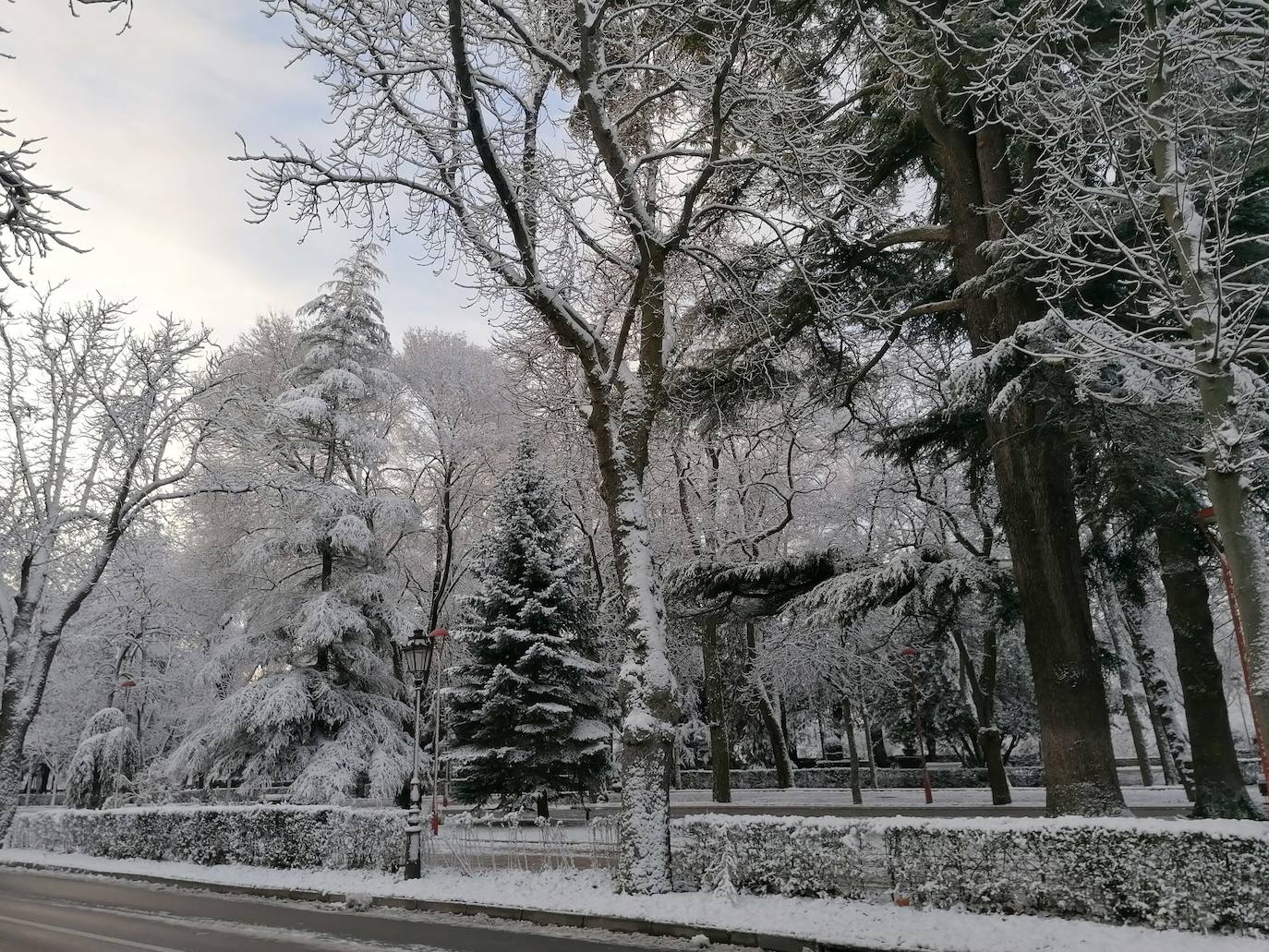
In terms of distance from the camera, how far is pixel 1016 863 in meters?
7.45

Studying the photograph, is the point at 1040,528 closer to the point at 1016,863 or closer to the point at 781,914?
the point at 1016,863

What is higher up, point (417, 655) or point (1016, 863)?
point (417, 655)

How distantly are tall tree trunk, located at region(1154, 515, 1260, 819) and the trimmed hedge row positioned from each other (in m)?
18.4

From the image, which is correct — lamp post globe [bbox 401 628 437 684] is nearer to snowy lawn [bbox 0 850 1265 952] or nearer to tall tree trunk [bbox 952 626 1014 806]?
snowy lawn [bbox 0 850 1265 952]

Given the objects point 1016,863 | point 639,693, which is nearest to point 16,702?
point 639,693

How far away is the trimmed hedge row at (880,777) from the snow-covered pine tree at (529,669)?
43.9ft

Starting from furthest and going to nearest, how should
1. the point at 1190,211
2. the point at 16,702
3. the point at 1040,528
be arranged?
the point at 16,702 < the point at 1040,528 < the point at 1190,211

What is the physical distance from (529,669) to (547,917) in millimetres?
9932

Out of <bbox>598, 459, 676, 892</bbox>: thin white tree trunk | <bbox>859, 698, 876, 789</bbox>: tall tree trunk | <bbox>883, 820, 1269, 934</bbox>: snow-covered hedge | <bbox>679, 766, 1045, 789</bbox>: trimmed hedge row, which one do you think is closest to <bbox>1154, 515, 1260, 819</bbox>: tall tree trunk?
<bbox>883, 820, 1269, 934</bbox>: snow-covered hedge

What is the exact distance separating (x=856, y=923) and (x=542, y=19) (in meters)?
11.3

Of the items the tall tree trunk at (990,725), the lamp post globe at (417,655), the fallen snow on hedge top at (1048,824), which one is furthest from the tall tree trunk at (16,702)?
the tall tree trunk at (990,725)

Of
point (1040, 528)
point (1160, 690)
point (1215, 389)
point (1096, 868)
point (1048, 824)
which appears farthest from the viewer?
point (1160, 690)

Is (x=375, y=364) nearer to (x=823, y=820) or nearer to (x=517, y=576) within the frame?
(x=517, y=576)

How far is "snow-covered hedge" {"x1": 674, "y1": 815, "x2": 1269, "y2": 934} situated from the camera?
6.51 m
